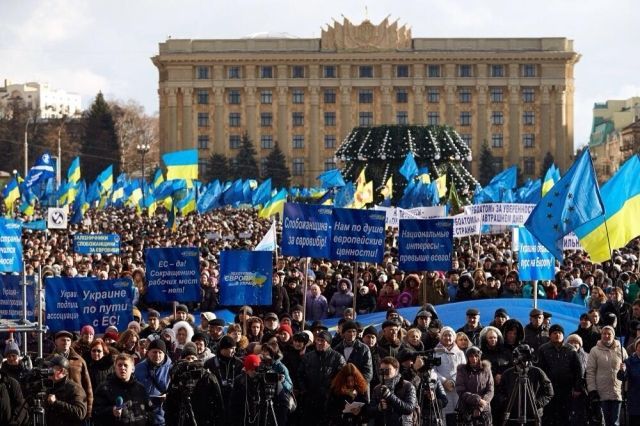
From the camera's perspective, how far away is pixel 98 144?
4203 inches

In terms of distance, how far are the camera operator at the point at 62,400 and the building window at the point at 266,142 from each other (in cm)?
9696

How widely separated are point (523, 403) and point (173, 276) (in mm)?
5949

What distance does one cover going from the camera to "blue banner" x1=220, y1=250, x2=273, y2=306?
59.8 ft

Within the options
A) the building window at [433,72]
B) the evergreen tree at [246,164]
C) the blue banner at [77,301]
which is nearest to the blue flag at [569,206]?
the blue banner at [77,301]

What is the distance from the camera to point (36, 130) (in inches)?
4737

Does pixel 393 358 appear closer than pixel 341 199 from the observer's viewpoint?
Yes

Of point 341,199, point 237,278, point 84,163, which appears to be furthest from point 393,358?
point 84,163

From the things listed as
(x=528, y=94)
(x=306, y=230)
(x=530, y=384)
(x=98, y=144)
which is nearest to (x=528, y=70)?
(x=528, y=94)

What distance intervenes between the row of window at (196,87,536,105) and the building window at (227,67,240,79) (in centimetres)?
86

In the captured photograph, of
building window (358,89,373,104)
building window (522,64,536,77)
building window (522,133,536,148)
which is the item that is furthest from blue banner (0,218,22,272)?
building window (522,64,536,77)

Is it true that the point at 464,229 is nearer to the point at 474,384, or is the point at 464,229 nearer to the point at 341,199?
the point at 474,384

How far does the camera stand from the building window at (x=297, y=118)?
110 m

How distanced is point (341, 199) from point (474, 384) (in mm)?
28884

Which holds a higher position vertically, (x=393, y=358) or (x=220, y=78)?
(x=220, y=78)
